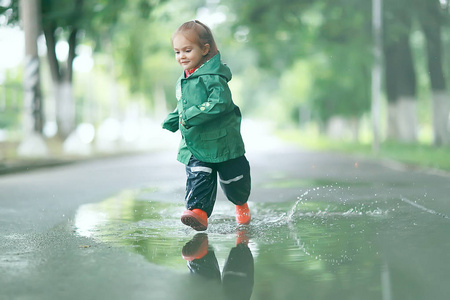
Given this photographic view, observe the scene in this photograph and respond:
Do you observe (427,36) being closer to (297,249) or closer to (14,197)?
(14,197)

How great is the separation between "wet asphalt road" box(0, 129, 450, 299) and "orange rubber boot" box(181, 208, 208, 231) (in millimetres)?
153

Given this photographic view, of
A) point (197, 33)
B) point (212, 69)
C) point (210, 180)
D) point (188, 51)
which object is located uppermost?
point (197, 33)

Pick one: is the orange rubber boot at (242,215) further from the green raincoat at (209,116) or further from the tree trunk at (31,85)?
the tree trunk at (31,85)

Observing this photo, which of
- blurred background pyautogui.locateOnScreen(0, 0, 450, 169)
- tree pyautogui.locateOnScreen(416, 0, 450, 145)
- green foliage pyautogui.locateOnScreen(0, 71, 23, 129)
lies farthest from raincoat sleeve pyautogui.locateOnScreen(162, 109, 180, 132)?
tree pyautogui.locateOnScreen(416, 0, 450, 145)

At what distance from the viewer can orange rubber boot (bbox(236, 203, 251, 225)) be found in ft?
25.1

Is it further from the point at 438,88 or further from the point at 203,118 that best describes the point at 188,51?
the point at 438,88

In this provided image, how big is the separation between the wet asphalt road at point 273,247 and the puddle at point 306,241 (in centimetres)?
1

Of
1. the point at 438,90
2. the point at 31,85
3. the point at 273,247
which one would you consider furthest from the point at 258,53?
the point at 273,247

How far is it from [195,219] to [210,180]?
1.36ft

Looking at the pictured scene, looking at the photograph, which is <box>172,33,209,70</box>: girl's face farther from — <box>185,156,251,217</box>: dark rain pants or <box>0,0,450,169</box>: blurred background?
<box>0,0,450,169</box>: blurred background

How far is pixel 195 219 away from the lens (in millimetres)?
6785

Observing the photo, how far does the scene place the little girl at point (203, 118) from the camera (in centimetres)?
659

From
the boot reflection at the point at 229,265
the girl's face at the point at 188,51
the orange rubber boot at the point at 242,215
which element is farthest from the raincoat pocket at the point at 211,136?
the orange rubber boot at the point at 242,215

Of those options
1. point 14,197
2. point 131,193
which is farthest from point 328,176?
point 14,197
